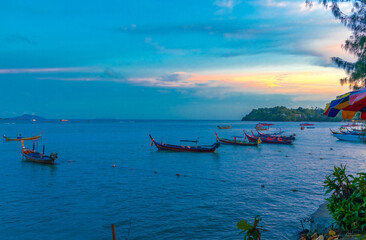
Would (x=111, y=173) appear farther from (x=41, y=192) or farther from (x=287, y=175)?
(x=287, y=175)

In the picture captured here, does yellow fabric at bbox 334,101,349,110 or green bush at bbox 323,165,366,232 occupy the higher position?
yellow fabric at bbox 334,101,349,110

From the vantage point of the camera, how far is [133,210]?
1393 cm

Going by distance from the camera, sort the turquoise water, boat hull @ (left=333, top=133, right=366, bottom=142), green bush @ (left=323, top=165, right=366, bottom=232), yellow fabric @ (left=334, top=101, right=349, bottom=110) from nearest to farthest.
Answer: green bush @ (left=323, top=165, right=366, bottom=232), yellow fabric @ (left=334, top=101, right=349, bottom=110), the turquoise water, boat hull @ (left=333, top=133, right=366, bottom=142)

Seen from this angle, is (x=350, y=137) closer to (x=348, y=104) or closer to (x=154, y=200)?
(x=154, y=200)

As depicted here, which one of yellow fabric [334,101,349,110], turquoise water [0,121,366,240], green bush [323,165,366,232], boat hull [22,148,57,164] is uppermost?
yellow fabric [334,101,349,110]

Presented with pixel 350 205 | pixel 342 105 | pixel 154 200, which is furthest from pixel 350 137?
pixel 342 105

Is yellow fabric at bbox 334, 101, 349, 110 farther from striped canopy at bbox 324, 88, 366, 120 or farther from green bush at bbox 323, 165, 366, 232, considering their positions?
green bush at bbox 323, 165, 366, 232

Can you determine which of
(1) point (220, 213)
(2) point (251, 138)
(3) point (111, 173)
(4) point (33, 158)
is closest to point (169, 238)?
(1) point (220, 213)

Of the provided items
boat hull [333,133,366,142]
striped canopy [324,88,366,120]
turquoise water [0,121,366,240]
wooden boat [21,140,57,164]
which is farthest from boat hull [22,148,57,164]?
boat hull [333,133,366,142]

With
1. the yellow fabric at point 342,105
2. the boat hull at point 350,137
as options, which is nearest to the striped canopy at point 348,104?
the yellow fabric at point 342,105

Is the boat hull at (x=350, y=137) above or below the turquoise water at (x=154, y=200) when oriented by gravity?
above

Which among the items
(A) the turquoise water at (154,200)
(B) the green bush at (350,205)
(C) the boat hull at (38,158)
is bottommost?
(A) the turquoise water at (154,200)

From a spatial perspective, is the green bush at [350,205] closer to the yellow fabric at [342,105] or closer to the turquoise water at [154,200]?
the yellow fabric at [342,105]

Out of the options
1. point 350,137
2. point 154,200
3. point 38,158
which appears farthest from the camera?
point 350,137
